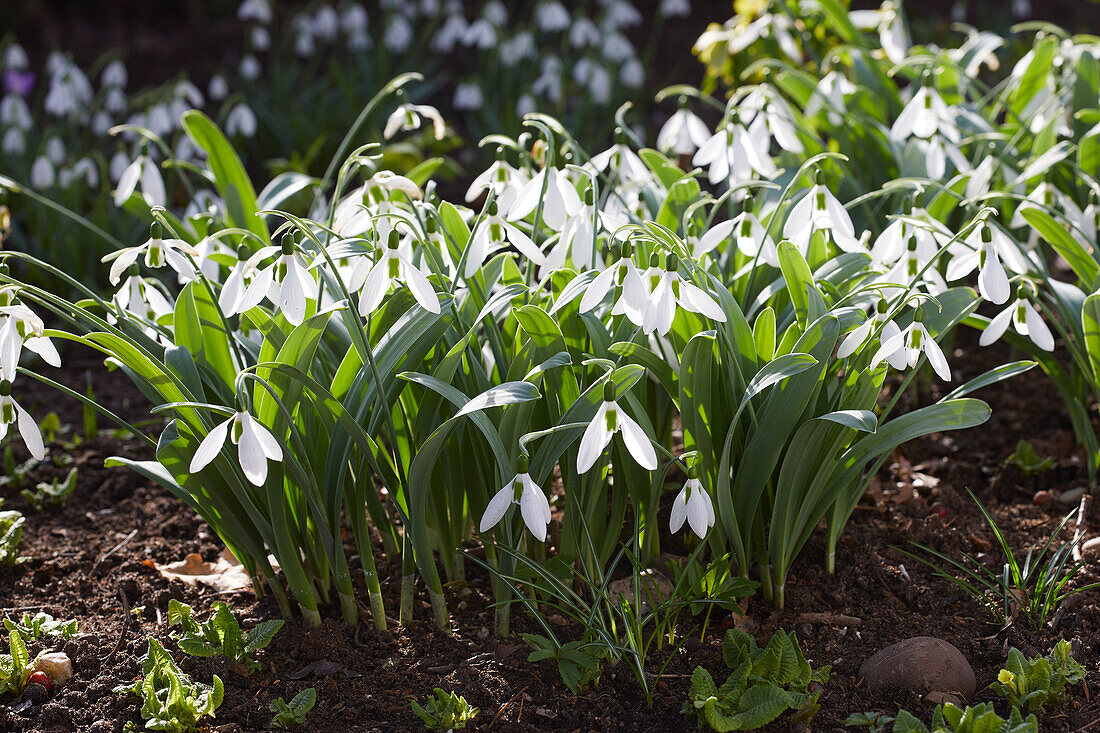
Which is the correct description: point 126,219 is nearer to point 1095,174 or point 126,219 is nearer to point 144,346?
point 144,346

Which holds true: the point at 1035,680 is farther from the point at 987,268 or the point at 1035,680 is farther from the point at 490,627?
the point at 490,627

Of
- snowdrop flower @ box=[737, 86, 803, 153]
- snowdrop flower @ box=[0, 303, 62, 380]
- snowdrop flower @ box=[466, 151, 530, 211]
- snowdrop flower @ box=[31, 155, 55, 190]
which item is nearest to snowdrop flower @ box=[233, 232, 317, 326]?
snowdrop flower @ box=[0, 303, 62, 380]

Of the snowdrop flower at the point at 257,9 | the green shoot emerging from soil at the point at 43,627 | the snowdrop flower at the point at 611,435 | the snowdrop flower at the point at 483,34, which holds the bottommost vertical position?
the green shoot emerging from soil at the point at 43,627

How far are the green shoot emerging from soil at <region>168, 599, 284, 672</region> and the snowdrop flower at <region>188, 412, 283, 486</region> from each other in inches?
21.1

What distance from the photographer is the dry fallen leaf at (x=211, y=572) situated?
2213mm

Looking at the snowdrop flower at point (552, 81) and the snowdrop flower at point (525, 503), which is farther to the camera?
the snowdrop flower at point (552, 81)

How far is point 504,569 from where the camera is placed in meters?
1.91

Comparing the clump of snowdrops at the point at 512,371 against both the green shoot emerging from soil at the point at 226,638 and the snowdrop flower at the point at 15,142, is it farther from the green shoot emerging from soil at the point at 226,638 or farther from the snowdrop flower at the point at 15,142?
the snowdrop flower at the point at 15,142

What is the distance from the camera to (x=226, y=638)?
6.10 ft

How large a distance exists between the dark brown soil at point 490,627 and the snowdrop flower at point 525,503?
0.41 m

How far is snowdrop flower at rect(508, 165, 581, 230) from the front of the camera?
1961mm

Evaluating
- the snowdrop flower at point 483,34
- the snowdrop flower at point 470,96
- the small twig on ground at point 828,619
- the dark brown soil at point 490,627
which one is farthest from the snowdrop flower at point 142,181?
the snowdrop flower at point 483,34

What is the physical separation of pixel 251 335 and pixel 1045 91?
2.64m

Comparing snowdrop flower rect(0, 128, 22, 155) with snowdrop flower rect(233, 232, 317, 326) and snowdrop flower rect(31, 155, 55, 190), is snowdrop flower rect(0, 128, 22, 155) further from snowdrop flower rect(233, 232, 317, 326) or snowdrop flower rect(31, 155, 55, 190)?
snowdrop flower rect(233, 232, 317, 326)
